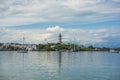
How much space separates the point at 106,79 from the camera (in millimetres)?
58344

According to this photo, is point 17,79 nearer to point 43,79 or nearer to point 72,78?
point 43,79

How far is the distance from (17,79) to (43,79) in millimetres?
4909

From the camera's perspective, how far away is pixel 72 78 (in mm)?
59375

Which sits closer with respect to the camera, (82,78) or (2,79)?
(2,79)

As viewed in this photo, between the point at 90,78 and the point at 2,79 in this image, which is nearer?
the point at 2,79

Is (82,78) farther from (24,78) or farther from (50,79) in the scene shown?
(24,78)

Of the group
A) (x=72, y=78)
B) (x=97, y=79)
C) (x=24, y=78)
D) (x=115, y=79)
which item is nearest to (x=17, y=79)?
(x=24, y=78)

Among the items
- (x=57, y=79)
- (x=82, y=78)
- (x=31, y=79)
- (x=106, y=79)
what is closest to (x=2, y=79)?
(x=31, y=79)

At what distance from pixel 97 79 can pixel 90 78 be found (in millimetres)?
1781

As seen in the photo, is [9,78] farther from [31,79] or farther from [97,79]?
[97,79]

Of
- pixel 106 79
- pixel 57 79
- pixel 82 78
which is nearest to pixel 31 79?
pixel 57 79

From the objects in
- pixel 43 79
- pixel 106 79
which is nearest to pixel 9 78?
pixel 43 79

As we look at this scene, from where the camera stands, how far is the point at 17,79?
2221 inches

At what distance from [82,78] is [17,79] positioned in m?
12.7
